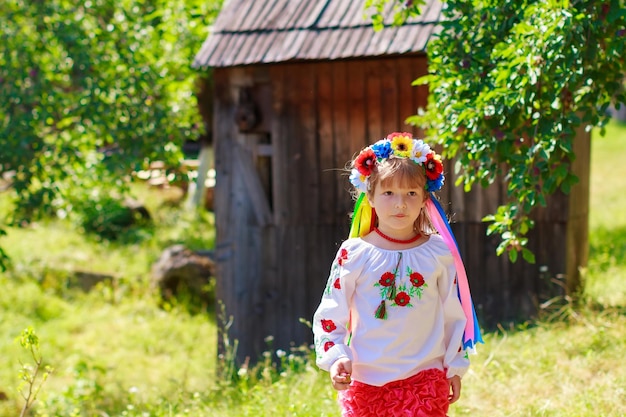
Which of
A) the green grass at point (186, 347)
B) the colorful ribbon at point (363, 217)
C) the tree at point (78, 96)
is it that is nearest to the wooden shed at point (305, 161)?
the green grass at point (186, 347)

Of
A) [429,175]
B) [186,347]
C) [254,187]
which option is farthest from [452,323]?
[186,347]

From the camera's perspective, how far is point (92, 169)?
9.04 m

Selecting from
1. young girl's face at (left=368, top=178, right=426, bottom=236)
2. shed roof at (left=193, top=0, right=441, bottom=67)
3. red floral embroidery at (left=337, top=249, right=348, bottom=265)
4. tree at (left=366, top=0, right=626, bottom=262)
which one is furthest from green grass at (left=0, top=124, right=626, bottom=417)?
shed roof at (left=193, top=0, right=441, bottom=67)

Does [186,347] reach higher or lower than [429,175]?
lower

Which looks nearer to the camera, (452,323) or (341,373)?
(341,373)

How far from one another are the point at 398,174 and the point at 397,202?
0.11 metres

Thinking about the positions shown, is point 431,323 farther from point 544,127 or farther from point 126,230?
point 126,230

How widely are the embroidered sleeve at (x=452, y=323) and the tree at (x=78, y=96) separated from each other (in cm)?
479

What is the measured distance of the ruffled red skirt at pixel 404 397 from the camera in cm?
319

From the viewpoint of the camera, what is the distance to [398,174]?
3.22 meters

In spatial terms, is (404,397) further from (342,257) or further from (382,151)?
(382,151)

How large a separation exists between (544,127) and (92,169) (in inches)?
228

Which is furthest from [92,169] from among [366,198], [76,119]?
[366,198]

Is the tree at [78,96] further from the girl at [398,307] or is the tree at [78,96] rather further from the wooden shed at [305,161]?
the girl at [398,307]
